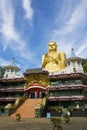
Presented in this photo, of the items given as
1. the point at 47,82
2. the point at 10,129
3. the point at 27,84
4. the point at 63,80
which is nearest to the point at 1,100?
the point at 27,84

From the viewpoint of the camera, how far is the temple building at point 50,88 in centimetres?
4531

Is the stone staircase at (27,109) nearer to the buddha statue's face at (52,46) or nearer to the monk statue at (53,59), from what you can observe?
the monk statue at (53,59)

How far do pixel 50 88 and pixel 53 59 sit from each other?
44.2 feet

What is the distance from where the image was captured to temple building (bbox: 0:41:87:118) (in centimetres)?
4531

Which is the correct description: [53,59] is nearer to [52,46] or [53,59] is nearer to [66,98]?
[52,46]

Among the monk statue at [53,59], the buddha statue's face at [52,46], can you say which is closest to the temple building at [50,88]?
the monk statue at [53,59]

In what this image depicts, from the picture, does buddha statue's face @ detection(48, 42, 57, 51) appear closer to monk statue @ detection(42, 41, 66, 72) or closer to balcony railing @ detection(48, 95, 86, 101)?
monk statue @ detection(42, 41, 66, 72)

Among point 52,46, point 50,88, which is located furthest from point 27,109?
point 52,46

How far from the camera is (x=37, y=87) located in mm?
Result: 50125

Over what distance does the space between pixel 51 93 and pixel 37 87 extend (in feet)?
11.0

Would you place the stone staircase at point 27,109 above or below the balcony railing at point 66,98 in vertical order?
below

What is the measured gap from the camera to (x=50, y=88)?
48844 mm

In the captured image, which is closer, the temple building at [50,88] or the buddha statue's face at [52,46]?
the temple building at [50,88]

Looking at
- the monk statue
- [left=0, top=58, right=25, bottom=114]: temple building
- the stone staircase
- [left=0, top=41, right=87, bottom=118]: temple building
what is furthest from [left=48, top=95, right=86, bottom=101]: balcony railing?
the monk statue
